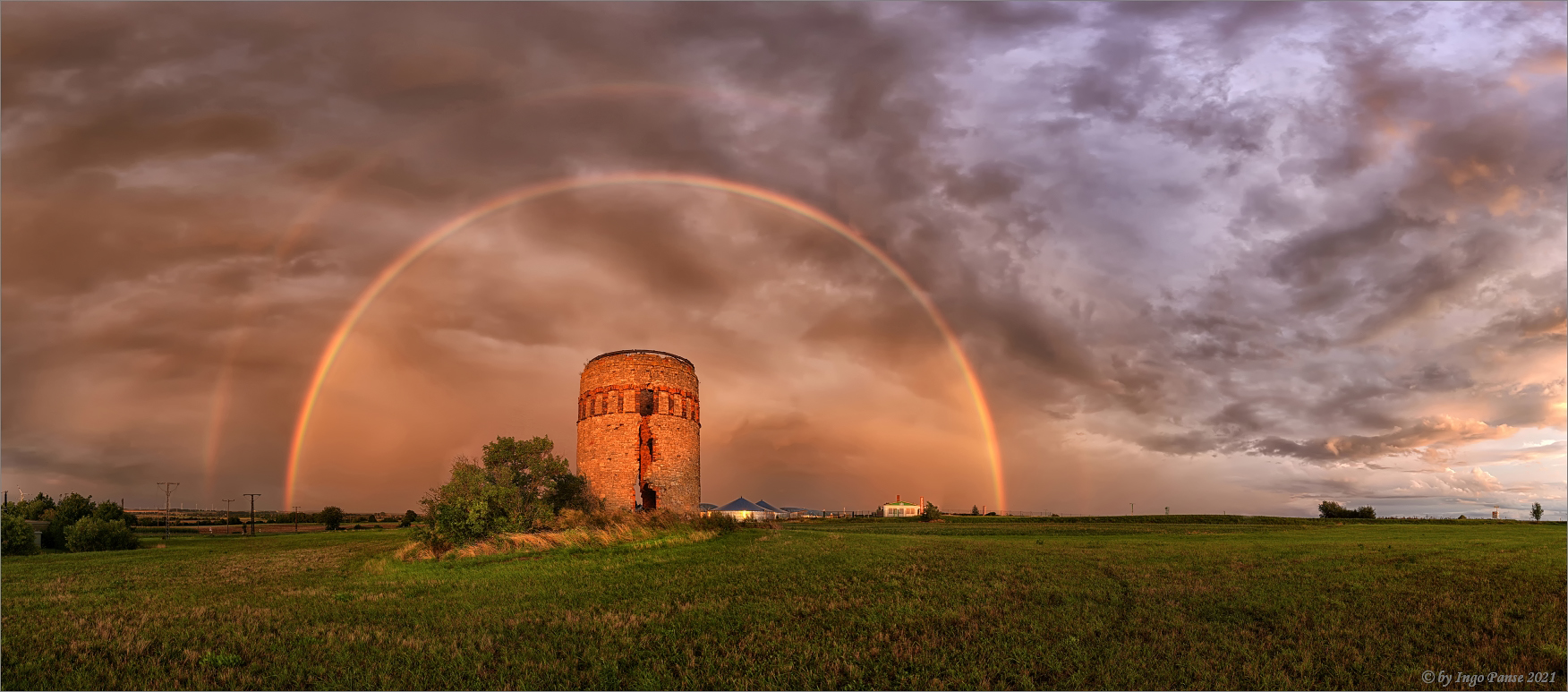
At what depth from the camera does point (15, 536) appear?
2898 centimetres

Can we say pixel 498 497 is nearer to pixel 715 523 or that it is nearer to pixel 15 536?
pixel 715 523

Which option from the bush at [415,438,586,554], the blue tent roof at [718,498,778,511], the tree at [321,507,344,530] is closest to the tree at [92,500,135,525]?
the bush at [415,438,586,554]

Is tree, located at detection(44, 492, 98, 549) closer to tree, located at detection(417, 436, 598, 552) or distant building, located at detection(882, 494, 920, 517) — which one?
tree, located at detection(417, 436, 598, 552)

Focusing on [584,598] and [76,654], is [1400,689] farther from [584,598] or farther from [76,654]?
[76,654]

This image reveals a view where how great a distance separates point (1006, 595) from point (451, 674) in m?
9.02

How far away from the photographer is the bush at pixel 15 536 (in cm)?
2859

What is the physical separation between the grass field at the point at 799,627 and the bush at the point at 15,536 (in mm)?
15928

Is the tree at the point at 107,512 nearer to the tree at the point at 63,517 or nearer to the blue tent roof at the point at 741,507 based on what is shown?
the tree at the point at 63,517

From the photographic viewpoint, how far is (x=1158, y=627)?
986 centimetres

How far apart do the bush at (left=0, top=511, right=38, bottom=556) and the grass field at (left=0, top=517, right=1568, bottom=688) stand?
627 inches

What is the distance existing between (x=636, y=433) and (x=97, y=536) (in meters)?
25.0

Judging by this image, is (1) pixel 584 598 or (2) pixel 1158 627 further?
(1) pixel 584 598

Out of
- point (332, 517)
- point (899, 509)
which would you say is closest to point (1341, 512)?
point (899, 509)

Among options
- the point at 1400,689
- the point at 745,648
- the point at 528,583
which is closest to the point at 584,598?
the point at 528,583
